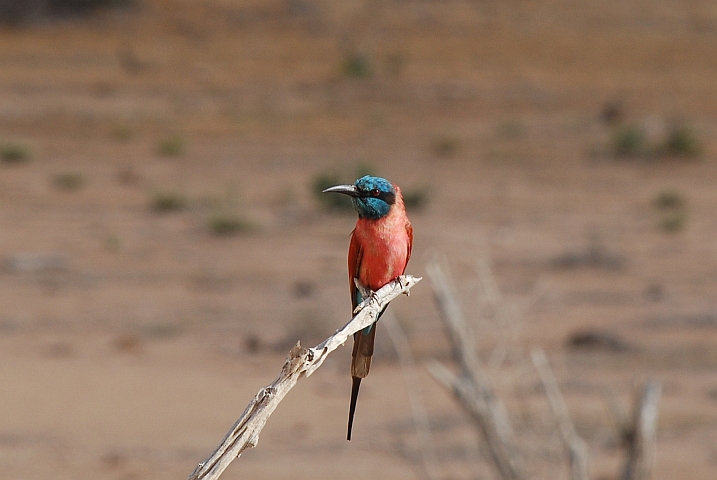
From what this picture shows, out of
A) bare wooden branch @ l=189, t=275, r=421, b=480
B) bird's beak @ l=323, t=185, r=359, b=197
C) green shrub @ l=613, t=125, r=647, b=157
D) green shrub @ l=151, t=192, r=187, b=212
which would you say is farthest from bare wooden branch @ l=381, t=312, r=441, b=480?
green shrub @ l=613, t=125, r=647, b=157

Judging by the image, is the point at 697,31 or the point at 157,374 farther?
the point at 697,31

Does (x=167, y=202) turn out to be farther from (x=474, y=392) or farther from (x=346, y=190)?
(x=346, y=190)

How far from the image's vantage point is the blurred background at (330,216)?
1443 cm

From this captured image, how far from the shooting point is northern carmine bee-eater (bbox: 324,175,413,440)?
10.5 ft

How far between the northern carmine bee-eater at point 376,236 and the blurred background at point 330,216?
144 inches

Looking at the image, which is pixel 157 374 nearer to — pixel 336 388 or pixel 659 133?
pixel 336 388

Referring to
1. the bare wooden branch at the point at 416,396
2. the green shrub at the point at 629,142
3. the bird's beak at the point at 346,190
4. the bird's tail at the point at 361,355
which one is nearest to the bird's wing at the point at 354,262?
the bird's beak at the point at 346,190

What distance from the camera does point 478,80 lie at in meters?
37.5

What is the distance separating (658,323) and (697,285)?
3.05 metres

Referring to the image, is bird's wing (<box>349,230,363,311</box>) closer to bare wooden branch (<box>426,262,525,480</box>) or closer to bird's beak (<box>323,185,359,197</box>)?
bird's beak (<box>323,185,359,197</box>)

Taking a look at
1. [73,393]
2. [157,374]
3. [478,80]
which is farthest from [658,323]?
[478,80]

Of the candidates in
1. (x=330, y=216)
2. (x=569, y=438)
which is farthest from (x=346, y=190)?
(x=330, y=216)

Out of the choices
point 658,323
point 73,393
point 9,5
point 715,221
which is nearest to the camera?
point 73,393

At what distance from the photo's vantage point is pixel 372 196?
3.22m
